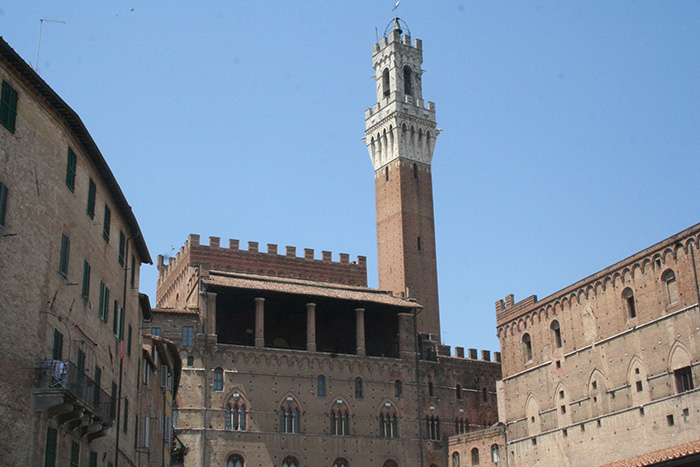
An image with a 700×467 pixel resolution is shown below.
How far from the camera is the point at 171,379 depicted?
39406 mm

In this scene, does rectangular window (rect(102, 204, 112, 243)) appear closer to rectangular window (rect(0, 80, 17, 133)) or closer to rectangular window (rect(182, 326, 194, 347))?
rectangular window (rect(0, 80, 17, 133))

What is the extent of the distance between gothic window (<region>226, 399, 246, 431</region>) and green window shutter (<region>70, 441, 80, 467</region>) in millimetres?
24843

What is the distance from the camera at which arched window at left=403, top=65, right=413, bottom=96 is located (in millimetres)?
71062

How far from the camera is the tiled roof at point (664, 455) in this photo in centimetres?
3206

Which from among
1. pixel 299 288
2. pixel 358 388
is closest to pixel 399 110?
pixel 299 288

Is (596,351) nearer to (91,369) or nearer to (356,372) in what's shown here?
(356,372)

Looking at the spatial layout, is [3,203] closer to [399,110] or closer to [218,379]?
[218,379]

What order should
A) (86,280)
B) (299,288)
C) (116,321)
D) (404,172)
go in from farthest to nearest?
(404,172) → (299,288) → (116,321) → (86,280)

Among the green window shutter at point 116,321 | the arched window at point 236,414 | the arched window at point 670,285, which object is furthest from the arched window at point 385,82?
the green window shutter at point 116,321

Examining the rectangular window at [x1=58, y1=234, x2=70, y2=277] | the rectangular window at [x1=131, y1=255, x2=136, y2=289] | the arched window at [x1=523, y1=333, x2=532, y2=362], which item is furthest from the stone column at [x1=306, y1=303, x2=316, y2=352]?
the rectangular window at [x1=58, y1=234, x2=70, y2=277]

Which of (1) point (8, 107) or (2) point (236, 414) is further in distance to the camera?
(2) point (236, 414)

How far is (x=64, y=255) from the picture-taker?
21000mm

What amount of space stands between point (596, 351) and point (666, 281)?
5234 mm

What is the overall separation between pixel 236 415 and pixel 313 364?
514 cm
